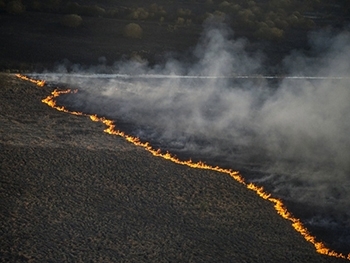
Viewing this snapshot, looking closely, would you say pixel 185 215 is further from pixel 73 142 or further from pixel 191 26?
pixel 191 26

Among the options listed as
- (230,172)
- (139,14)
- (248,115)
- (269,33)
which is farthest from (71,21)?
(230,172)

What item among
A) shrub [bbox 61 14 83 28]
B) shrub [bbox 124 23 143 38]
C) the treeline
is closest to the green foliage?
the treeline

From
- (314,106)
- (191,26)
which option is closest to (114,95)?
(314,106)

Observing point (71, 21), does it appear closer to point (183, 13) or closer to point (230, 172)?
point (183, 13)

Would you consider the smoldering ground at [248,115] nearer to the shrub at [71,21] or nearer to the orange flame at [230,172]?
the orange flame at [230,172]

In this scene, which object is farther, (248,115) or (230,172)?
(248,115)

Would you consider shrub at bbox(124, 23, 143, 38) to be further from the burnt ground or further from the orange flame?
the burnt ground

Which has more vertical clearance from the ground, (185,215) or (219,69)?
(219,69)
